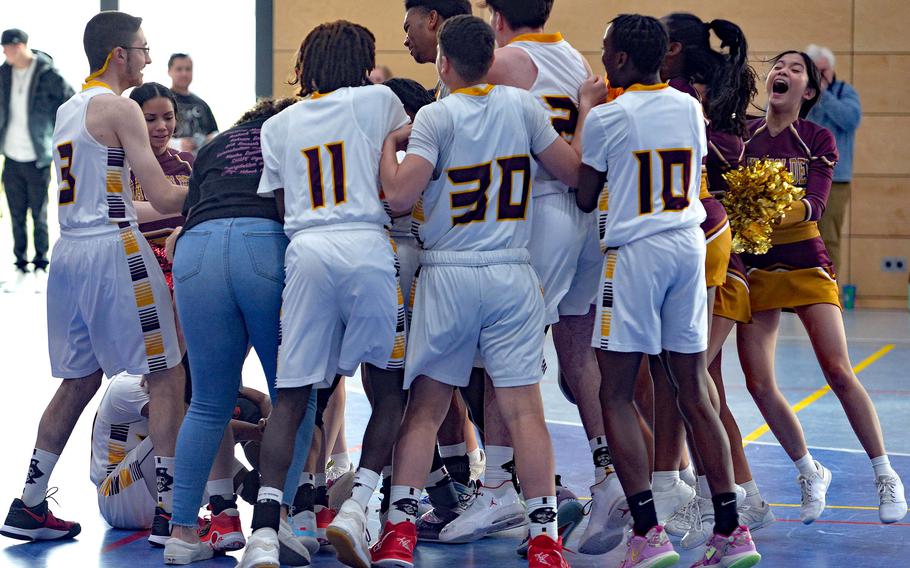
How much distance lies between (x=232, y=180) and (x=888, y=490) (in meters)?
2.69

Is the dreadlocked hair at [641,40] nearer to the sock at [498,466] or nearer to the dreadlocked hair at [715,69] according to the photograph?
the dreadlocked hair at [715,69]

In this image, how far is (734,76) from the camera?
15.5ft

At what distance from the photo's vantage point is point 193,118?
10.4m

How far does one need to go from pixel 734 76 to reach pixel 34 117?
10.1 metres

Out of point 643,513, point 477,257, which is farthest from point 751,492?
point 477,257

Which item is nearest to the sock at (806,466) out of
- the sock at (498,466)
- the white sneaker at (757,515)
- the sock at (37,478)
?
the white sneaker at (757,515)

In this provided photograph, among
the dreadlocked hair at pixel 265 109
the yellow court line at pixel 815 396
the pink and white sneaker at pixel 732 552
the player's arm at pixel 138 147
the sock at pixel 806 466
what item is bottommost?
the yellow court line at pixel 815 396

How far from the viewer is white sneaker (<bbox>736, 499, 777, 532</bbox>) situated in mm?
4676

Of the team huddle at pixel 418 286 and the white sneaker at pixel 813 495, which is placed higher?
the team huddle at pixel 418 286

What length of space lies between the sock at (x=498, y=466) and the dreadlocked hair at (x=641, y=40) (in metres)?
1.44

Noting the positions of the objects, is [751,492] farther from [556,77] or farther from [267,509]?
[267,509]

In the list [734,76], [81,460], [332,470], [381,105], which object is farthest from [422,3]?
[81,460]

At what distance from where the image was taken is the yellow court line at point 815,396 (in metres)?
6.53

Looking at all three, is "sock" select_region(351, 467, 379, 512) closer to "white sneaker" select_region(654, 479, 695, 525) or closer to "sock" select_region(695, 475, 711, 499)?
"white sneaker" select_region(654, 479, 695, 525)
